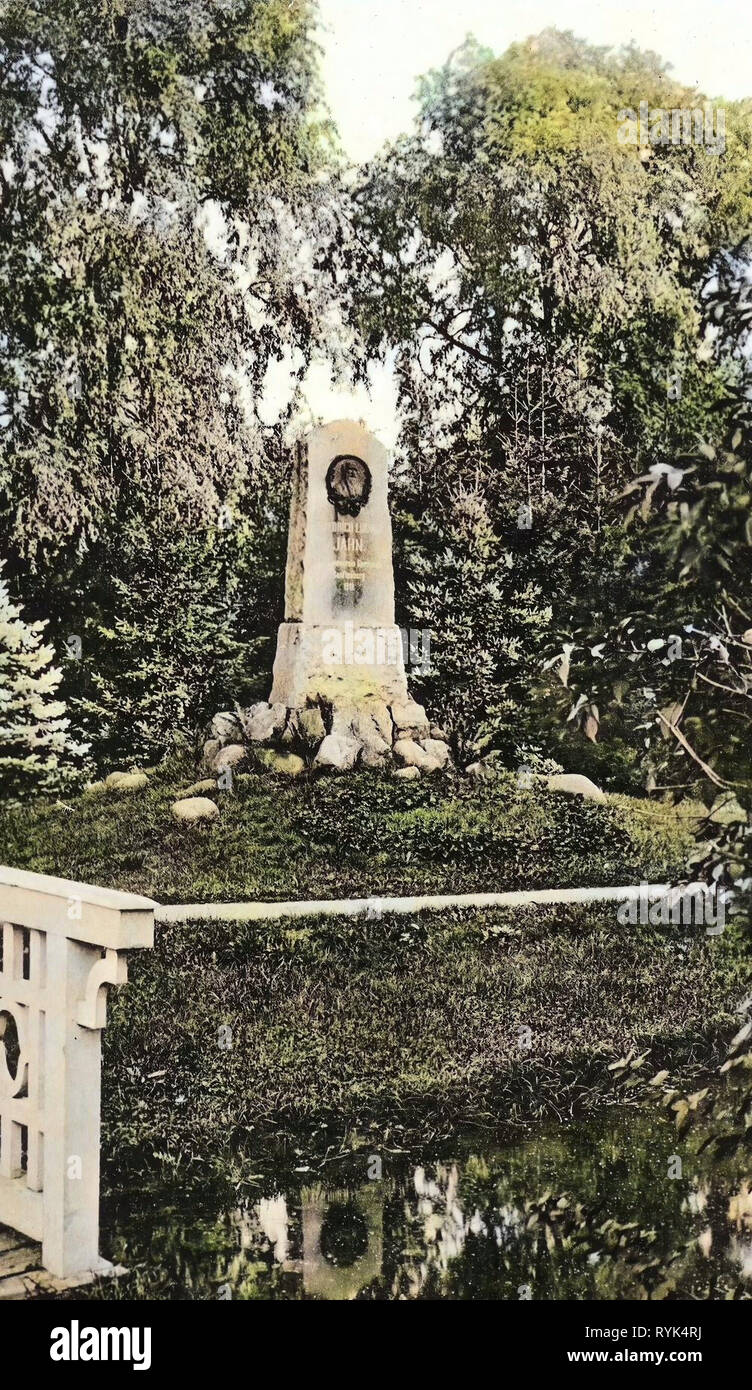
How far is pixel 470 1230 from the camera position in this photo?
195 inches

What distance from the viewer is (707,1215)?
5.15 m

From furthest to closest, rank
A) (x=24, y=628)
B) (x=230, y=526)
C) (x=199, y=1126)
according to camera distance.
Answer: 1. (x=230, y=526)
2. (x=24, y=628)
3. (x=199, y=1126)

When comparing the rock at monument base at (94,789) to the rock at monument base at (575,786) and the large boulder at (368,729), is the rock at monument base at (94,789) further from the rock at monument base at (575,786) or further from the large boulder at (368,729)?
the rock at monument base at (575,786)

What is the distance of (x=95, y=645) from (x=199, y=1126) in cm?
185

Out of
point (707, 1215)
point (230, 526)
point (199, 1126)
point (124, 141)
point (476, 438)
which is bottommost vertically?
point (707, 1215)

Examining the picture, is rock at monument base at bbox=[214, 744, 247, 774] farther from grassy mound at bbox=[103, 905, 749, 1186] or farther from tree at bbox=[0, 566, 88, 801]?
grassy mound at bbox=[103, 905, 749, 1186]

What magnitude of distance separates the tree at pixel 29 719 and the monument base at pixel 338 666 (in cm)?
85

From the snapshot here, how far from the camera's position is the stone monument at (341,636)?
586 centimetres

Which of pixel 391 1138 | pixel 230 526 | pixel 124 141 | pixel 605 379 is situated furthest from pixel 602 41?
pixel 391 1138

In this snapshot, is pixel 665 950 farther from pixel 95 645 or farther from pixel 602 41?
pixel 602 41

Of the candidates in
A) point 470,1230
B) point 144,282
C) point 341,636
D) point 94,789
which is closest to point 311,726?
point 341,636

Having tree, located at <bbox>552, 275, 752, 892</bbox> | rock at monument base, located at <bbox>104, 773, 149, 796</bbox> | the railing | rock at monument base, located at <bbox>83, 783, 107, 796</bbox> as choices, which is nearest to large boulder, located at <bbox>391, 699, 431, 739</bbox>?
rock at monument base, located at <bbox>104, 773, 149, 796</bbox>

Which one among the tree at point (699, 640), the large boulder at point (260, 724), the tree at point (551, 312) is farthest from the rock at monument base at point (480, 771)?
the tree at point (699, 640)

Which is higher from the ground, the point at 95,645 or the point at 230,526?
the point at 230,526
